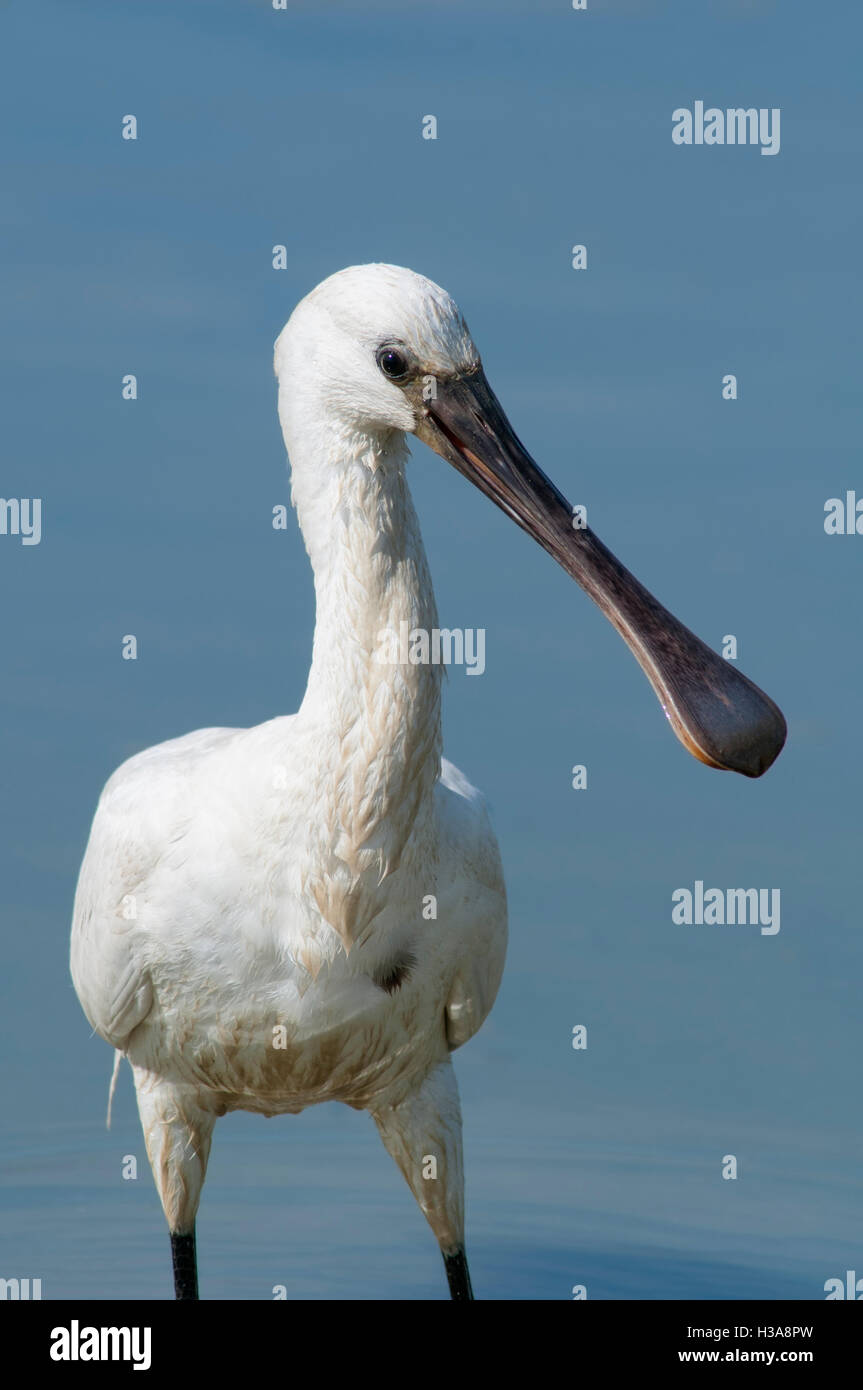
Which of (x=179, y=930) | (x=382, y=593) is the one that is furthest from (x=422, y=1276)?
(x=382, y=593)

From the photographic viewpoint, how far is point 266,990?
21.3ft

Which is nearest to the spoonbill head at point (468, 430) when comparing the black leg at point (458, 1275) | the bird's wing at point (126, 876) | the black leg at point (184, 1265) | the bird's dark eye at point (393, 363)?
the bird's dark eye at point (393, 363)

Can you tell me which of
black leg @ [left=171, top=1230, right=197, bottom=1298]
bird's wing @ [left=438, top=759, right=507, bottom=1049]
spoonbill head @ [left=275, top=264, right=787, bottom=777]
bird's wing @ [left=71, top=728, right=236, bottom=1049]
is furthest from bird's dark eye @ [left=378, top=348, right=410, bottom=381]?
black leg @ [left=171, top=1230, right=197, bottom=1298]

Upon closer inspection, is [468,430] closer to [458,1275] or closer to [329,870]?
[329,870]

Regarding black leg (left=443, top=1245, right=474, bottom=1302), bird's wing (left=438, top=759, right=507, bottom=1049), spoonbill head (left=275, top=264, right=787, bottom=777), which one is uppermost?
spoonbill head (left=275, top=264, right=787, bottom=777)

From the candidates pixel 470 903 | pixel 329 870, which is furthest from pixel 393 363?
pixel 470 903

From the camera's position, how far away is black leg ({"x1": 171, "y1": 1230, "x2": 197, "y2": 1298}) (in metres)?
7.23

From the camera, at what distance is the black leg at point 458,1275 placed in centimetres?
737

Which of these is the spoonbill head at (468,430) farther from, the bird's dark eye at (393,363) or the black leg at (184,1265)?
the black leg at (184,1265)

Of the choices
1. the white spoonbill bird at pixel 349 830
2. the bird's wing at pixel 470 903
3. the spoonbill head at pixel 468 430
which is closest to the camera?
the spoonbill head at pixel 468 430

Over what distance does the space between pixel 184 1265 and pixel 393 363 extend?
2.90 metres

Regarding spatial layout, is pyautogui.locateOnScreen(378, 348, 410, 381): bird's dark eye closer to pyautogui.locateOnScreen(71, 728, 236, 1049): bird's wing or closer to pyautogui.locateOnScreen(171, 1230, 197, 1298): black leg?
pyautogui.locateOnScreen(71, 728, 236, 1049): bird's wing
